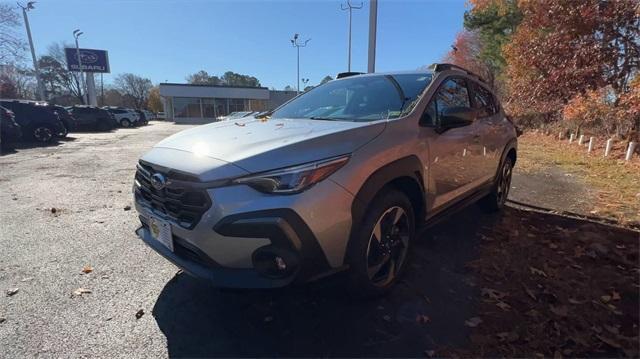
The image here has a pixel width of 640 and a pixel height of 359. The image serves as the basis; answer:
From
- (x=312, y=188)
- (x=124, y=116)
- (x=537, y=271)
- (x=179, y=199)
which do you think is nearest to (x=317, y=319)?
(x=312, y=188)

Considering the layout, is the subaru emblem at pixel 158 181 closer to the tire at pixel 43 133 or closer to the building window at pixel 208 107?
the tire at pixel 43 133

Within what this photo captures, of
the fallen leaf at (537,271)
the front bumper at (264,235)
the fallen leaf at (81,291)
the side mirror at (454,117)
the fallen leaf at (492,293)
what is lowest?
the fallen leaf at (81,291)

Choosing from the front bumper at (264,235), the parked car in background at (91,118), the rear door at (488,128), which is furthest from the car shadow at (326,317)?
the parked car in background at (91,118)

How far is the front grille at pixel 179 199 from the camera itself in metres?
2.04

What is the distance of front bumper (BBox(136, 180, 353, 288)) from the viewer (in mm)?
1929

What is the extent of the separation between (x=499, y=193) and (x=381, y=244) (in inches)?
121

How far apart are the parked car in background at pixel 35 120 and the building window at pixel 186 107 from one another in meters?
32.5

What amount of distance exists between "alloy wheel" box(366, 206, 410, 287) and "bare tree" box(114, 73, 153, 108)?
3671 inches

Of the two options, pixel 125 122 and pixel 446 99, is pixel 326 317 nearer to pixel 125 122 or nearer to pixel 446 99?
pixel 446 99

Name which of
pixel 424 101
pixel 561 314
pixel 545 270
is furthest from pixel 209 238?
pixel 545 270

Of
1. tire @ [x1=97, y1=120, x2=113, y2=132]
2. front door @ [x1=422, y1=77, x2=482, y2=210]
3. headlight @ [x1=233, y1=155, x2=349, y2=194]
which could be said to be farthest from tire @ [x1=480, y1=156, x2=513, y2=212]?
tire @ [x1=97, y1=120, x2=113, y2=132]

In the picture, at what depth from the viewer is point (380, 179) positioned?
2348 mm

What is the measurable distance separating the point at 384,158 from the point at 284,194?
2.71 feet

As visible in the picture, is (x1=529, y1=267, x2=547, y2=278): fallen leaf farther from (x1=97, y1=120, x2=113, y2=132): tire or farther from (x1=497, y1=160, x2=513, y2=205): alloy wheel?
(x1=97, y1=120, x2=113, y2=132): tire
